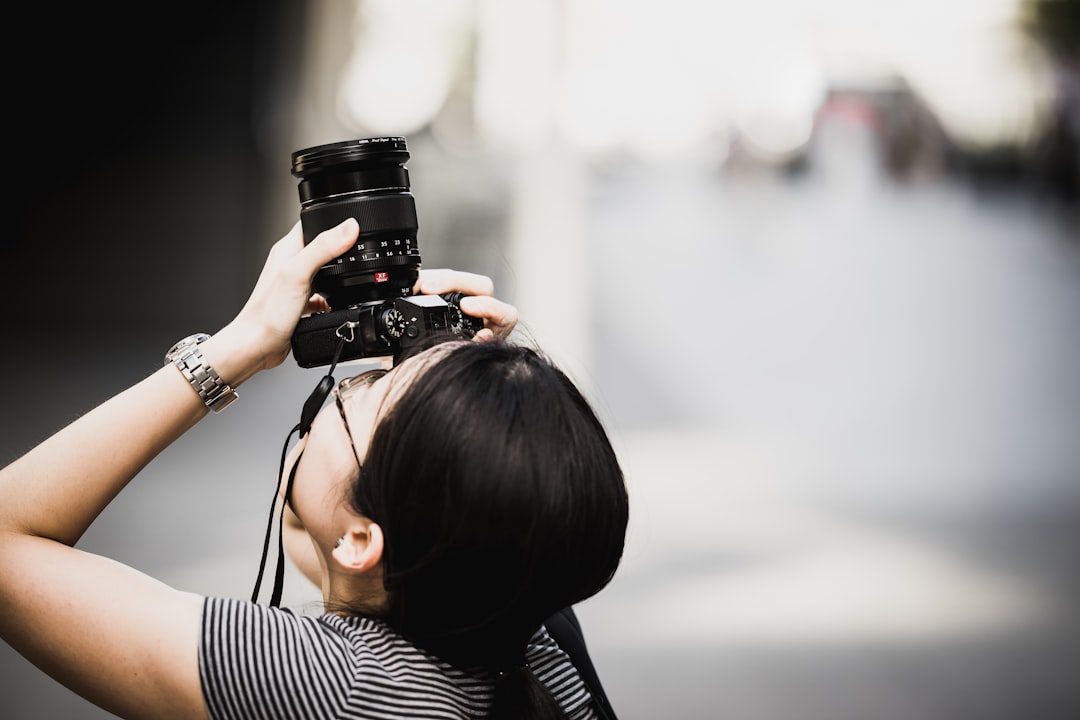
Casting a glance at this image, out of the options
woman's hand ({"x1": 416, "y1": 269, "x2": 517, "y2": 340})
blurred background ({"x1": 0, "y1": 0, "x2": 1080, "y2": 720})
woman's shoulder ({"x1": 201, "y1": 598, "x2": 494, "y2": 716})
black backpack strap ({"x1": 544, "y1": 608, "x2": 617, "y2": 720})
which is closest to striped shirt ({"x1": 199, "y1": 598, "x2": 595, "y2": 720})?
woman's shoulder ({"x1": 201, "y1": 598, "x2": 494, "y2": 716})

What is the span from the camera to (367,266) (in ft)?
5.69

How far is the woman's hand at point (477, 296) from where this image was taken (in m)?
1.71

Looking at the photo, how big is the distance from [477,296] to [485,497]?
0.41 m

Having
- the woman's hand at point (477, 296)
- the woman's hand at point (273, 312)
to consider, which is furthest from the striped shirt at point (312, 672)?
the woman's hand at point (477, 296)

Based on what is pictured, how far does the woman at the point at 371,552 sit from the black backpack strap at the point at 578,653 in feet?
0.28

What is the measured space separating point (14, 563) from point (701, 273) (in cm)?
1504

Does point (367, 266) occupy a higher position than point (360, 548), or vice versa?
point (367, 266)

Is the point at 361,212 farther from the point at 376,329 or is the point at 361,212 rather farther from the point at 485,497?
the point at 485,497

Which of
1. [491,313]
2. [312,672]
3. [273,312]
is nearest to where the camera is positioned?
[312,672]

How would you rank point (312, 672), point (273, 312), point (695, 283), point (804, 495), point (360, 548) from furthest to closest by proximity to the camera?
point (695, 283) → point (804, 495) → point (273, 312) → point (360, 548) → point (312, 672)

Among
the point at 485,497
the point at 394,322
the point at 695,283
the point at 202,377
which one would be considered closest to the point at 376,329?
the point at 394,322

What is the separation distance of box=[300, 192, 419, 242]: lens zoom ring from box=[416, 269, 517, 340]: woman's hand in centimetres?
9

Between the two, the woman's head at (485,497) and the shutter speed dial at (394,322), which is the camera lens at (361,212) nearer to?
the shutter speed dial at (394,322)

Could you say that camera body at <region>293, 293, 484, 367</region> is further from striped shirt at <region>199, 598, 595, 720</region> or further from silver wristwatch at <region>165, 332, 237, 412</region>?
striped shirt at <region>199, 598, 595, 720</region>
